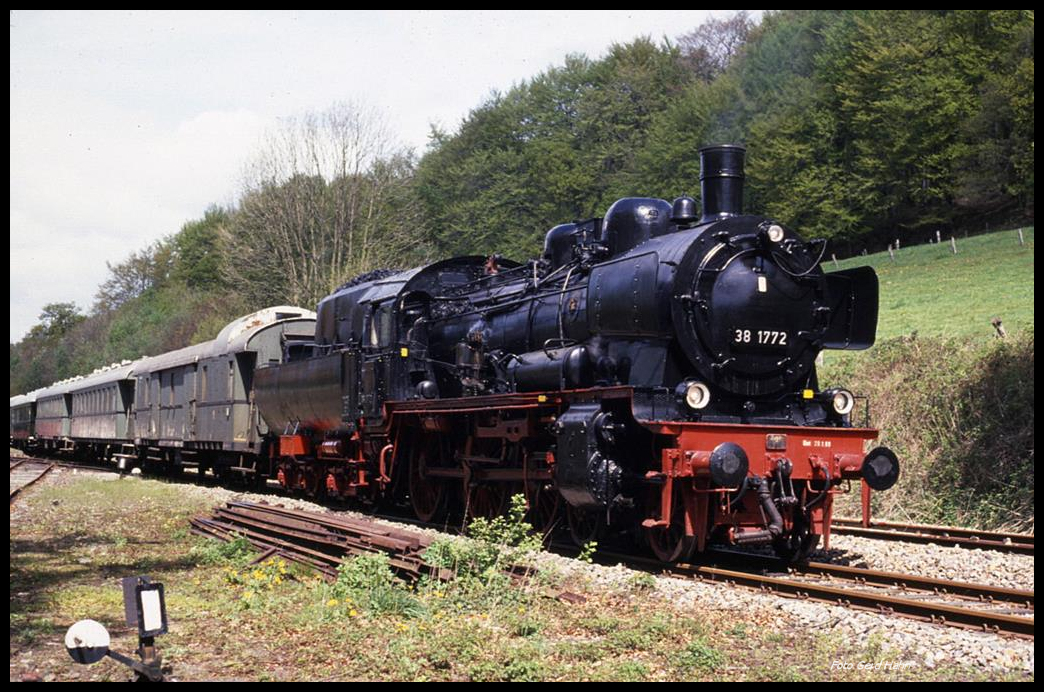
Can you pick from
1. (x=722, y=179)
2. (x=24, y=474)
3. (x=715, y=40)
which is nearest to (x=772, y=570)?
(x=722, y=179)

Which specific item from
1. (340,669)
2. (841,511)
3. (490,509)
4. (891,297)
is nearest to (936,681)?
(340,669)

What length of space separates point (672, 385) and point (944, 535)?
4501 mm

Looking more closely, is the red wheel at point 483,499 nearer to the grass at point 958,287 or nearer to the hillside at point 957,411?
the hillside at point 957,411

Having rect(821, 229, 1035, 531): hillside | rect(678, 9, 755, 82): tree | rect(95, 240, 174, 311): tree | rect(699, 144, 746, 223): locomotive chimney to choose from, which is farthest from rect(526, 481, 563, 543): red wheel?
rect(95, 240, 174, 311): tree

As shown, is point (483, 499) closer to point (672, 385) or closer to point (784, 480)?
point (672, 385)

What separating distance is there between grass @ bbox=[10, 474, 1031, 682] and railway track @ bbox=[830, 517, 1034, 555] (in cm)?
442

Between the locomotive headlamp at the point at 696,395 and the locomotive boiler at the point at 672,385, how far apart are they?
2 cm

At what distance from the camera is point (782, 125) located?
1500 inches

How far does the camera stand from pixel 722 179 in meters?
11.2

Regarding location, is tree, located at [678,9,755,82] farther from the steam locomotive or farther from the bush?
the steam locomotive

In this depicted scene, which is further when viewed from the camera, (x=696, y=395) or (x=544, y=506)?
(x=544, y=506)

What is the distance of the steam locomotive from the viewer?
33.4 ft

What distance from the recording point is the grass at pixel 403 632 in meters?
6.45

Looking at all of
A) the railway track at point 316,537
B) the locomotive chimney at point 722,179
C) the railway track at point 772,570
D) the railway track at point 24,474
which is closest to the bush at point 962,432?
the railway track at point 772,570
